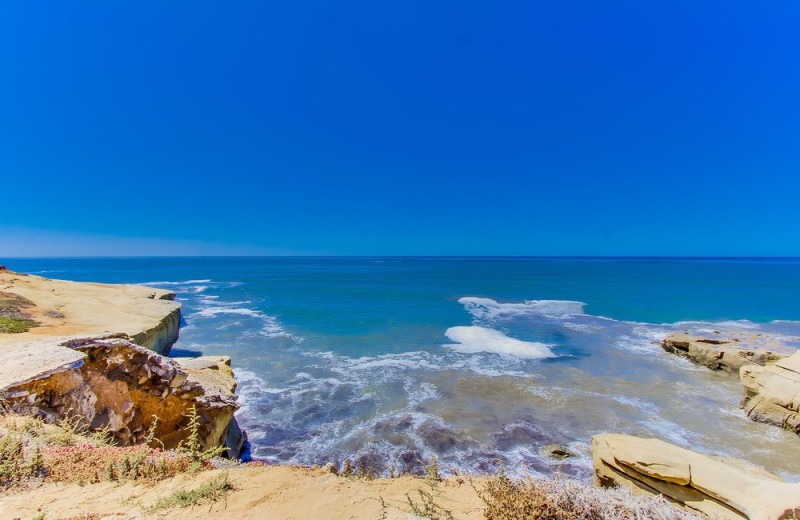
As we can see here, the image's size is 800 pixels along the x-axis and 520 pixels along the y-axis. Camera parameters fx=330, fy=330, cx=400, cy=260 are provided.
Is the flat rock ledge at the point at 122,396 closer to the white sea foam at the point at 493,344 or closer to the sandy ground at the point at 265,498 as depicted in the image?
the sandy ground at the point at 265,498

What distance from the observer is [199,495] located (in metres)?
4.56

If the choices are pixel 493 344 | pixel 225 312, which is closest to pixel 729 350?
pixel 493 344

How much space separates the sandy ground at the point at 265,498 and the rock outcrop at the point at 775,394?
1425 centimetres

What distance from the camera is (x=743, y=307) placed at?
37.7 meters

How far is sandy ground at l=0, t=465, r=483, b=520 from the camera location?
406 centimetres

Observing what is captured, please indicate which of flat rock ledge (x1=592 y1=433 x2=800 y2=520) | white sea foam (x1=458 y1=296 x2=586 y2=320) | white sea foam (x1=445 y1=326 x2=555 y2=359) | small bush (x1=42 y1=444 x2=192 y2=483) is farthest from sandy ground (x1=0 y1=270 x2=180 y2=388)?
white sea foam (x1=458 y1=296 x2=586 y2=320)

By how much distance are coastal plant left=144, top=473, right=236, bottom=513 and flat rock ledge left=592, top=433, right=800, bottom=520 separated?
716 centimetres

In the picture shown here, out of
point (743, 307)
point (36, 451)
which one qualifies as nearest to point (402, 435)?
point (36, 451)

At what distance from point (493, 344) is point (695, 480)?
1724 cm

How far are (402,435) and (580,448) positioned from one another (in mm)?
6009

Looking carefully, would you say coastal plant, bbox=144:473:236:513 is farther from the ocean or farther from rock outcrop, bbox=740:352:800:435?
rock outcrop, bbox=740:352:800:435

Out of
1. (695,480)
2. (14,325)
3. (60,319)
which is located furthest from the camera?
(60,319)

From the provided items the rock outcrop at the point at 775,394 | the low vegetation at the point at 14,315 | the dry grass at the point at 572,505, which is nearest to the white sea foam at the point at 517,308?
the rock outcrop at the point at 775,394

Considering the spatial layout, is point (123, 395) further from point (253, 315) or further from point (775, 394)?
point (253, 315)
